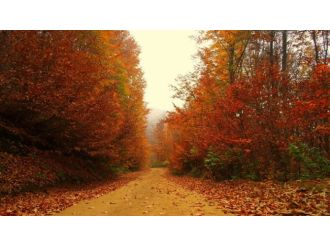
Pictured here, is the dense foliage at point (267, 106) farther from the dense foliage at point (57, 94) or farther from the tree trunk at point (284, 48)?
the dense foliage at point (57, 94)

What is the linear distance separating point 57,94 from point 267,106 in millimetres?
6518

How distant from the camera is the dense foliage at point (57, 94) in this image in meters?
9.80

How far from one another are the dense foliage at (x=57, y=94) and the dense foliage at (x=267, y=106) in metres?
4.25

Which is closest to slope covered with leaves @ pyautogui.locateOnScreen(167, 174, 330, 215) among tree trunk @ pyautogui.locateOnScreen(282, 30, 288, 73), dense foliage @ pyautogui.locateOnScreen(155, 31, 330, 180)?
dense foliage @ pyautogui.locateOnScreen(155, 31, 330, 180)

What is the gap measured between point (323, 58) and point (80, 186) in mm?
9388

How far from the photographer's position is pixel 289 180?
33.8ft

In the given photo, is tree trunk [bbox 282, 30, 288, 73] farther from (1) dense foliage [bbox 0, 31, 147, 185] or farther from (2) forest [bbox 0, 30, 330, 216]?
(1) dense foliage [bbox 0, 31, 147, 185]

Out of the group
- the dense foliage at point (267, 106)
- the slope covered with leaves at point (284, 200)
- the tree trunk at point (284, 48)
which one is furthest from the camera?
the tree trunk at point (284, 48)

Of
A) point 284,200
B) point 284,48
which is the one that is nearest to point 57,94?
point 284,200

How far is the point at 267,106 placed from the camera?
10.8m

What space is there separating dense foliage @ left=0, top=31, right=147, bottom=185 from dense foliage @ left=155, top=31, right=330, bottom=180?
4.25m

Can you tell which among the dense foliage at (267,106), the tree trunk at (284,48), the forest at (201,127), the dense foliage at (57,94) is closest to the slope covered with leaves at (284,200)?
the forest at (201,127)

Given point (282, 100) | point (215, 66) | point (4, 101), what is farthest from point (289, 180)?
point (4, 101)

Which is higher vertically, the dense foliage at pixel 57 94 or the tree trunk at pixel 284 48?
the tree trunk at pixel 284 48
